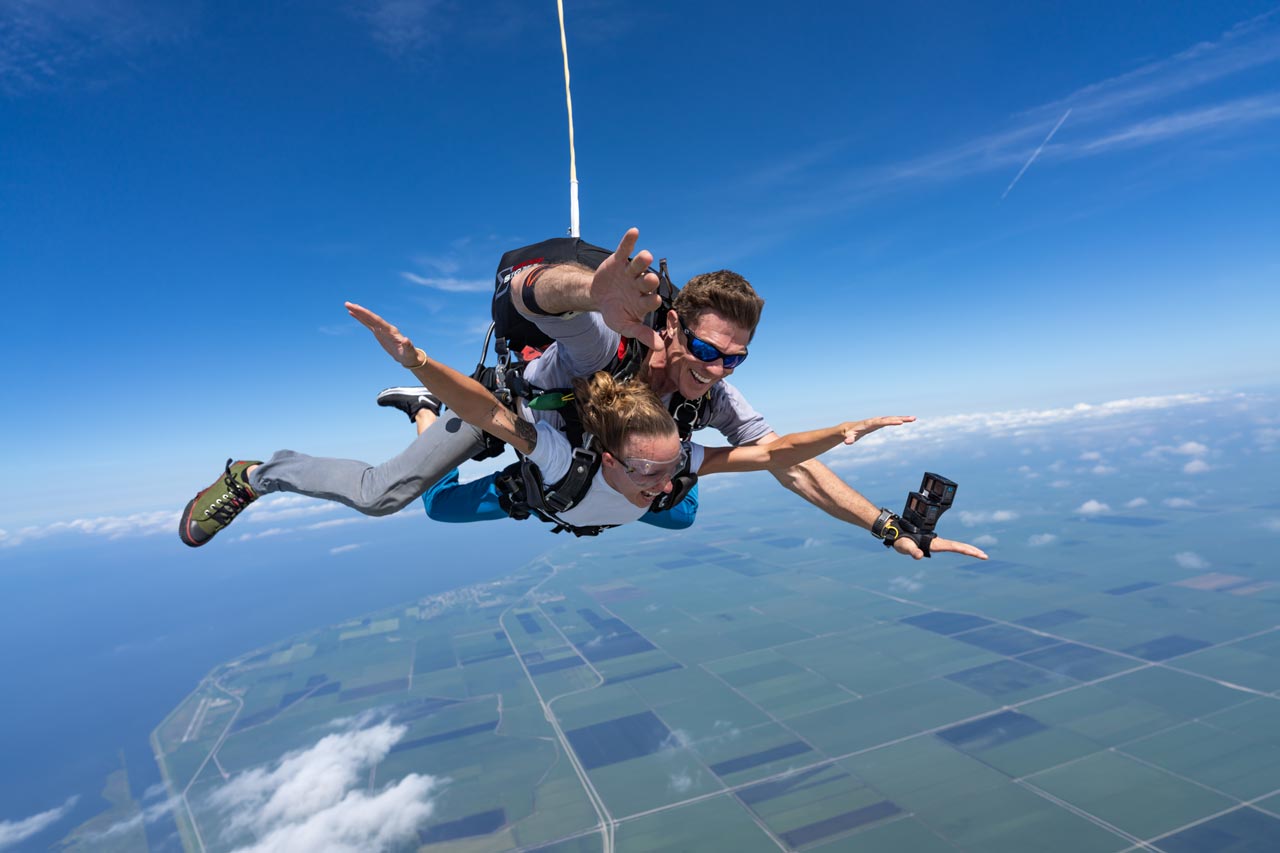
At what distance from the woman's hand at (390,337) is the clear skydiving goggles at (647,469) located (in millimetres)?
1360

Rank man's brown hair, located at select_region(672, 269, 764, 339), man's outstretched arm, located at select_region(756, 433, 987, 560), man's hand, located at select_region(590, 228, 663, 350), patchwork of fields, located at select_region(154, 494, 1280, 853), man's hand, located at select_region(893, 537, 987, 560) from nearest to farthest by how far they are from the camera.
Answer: man's hand, located at select_region(590, 228, 663, 350)
man's brown hair, located at select_region(672, 269, 764, 339)
man's hand, located at select_region(893, 537, 987, 560)
man's outstretched arm, located at select_region(756, 433, 987, 560)
patchwork of fields, located at select_region(154, 494, 1280, 853)

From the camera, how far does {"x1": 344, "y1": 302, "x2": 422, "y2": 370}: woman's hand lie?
2.23 meters

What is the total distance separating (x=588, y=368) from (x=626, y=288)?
1.34m

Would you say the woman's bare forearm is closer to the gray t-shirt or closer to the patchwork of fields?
the gray t-shirt

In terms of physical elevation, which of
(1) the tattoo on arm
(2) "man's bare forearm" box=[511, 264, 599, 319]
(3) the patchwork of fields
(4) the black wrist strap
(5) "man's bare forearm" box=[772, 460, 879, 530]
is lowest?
(3) the patchwork of fields

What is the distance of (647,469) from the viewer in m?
3.38

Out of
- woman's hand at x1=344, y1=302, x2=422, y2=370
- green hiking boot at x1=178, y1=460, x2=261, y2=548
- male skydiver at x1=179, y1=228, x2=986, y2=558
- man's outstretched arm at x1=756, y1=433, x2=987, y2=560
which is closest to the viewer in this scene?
male skydiver at x1=179, y1=228, x2=986, y2=558

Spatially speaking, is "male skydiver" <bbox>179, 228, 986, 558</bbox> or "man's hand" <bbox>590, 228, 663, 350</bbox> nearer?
"man's hand" <bbox>590, 228, 663, 350</bbox>

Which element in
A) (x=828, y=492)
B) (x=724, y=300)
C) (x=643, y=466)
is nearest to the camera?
(x=724, y=300)

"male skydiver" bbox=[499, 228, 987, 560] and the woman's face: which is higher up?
"male skydiver" bbox=[499, 228, 987, 560]

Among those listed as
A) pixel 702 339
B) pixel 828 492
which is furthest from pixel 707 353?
pixel 828 492

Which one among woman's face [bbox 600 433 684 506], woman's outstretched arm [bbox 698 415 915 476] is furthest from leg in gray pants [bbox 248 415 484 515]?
woman's outstretched arm [bbox 698 415 915 476]

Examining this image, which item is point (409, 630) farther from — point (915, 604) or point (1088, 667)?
point (1088, 667)

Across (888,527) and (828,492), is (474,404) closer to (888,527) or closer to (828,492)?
(828,492)
